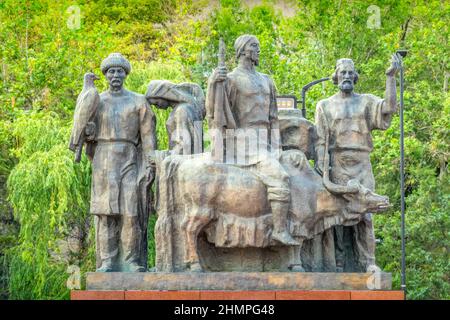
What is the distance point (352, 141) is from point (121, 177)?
366 cm

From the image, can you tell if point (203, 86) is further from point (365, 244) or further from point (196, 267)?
point (196, 267)

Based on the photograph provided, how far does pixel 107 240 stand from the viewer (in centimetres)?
2477

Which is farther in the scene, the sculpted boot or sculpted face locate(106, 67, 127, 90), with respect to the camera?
sculpted face locate(106, 67, 127, 90)

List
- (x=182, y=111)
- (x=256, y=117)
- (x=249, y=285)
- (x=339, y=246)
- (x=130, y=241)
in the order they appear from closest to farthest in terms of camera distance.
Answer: (x=249, y=285) < (x=256, y=117) < (x=130, y=241) < (x=339, y=246) < (x=182, y=111)

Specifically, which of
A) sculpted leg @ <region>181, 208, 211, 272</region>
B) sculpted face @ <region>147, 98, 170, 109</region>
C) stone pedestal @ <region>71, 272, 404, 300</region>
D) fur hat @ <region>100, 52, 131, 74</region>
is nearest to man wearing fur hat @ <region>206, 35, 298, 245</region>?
stone pedestal @ <region>71, 272, 404, 300</region>

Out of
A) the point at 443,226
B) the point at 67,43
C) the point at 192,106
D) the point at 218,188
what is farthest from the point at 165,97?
the point at 67,43

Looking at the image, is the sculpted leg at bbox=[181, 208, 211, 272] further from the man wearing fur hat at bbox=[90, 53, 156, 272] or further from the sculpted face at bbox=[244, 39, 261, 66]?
Answer: the sculpted face at bbox=[244, 39, 261, 66]

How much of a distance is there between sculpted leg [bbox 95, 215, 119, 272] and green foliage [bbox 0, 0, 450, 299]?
1038 centimetres

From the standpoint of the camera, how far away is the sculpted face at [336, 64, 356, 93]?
82.1ft

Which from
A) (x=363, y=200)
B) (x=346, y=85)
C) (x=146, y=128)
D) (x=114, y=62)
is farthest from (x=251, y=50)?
(x=363, y=200)

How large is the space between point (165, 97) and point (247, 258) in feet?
9.85

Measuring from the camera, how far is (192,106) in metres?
25.3
